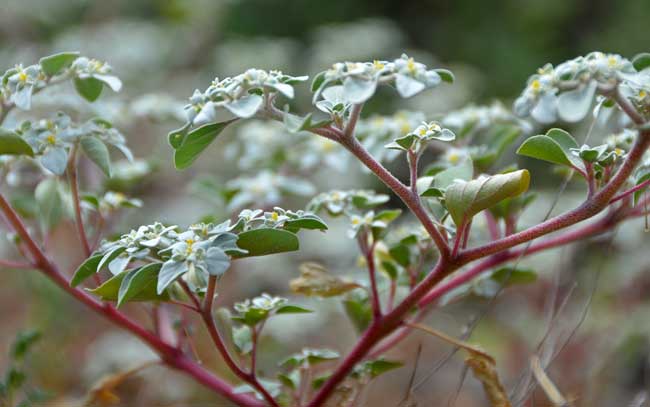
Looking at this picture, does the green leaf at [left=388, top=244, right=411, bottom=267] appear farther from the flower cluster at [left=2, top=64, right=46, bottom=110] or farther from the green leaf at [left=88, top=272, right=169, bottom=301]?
the flower cluster at [left=2, top=64, right=46, bottom=110]

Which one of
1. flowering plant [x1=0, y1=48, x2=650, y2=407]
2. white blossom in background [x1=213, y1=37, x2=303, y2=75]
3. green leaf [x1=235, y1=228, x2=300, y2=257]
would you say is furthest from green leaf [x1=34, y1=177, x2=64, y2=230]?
white blossom in background [x1=213, y1=37, x2=303, y2=75]

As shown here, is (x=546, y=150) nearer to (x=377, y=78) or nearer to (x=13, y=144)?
(x=377, y=78)

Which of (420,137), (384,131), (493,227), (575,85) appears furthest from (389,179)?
(384,131)

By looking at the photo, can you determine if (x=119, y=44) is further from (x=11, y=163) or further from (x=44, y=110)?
(x=11, y=163)

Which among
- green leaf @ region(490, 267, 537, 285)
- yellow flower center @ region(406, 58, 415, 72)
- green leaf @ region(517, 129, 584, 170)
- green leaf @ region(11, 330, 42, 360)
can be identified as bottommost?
green leaf @ region(11, 330, 42, 360)

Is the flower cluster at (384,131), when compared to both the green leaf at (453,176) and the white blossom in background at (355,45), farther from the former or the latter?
the white blossom in background at (355,45)

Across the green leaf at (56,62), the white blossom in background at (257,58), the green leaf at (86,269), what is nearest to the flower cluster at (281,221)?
the green leaf at (86,269)
